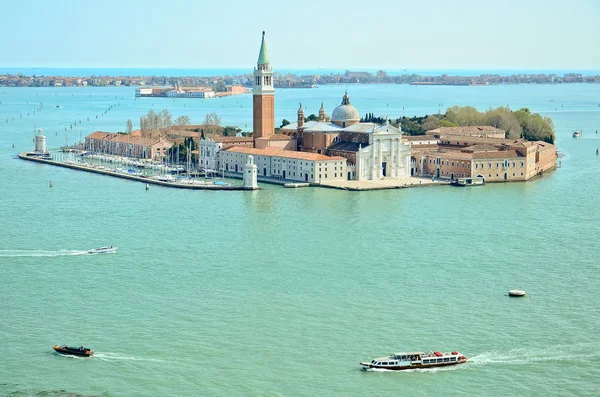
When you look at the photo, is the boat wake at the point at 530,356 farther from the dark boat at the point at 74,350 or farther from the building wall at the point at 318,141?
the building wall at the point at 318,141

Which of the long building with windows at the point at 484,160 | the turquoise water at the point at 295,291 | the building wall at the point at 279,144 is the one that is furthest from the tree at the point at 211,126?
the turquoise water at the point at 295,291

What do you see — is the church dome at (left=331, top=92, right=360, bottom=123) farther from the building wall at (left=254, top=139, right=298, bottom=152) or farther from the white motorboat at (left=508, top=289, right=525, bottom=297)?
the white motorboat at (left=508, top=289, right=525, bottom=297)

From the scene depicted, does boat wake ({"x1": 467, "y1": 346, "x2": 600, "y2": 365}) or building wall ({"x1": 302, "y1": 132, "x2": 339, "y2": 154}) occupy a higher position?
building wall ({"x1": 302, "y1": 132, "x2": 339, "y2": 154})

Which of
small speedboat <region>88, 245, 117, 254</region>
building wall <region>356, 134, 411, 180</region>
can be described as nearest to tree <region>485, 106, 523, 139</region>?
building wall <region>356, 134, 411, 180</region>

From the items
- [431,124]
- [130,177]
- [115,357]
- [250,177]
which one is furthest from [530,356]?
[431,124]

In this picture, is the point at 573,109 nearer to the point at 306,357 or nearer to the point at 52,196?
the point at 52,196

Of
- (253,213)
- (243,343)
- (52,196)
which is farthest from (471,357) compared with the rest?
(52,196)

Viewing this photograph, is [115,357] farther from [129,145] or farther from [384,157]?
[129,145]
